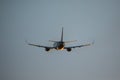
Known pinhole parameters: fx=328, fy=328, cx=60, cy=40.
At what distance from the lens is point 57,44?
47219 millimetres
